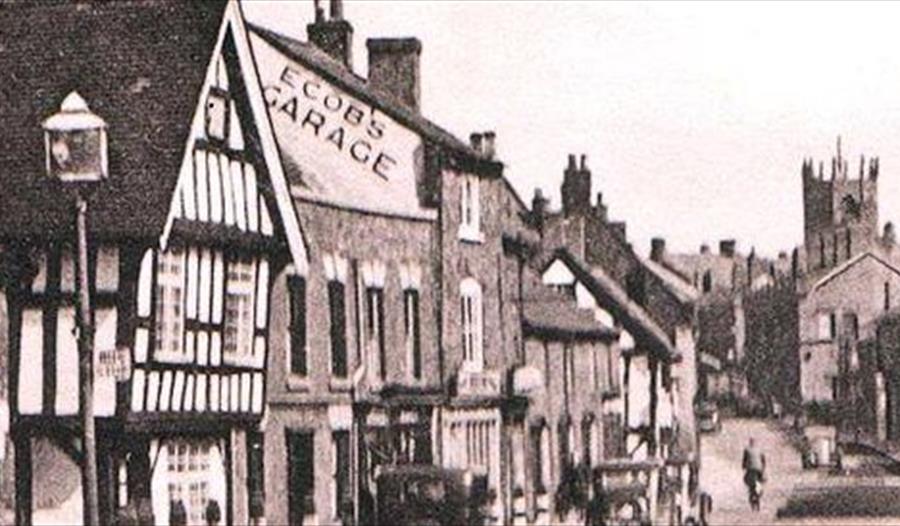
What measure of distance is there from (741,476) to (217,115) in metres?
31.5

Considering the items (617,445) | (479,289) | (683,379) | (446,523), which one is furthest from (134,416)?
(683,379)

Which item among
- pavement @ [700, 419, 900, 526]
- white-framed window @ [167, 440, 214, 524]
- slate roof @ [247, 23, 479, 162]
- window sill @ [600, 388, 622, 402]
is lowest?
pavement @ [700, 419, 900, 526]

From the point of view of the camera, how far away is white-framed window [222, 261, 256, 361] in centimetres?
2214

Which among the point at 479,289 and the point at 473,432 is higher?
the point at 479,289

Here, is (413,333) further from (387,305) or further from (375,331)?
(375,331)

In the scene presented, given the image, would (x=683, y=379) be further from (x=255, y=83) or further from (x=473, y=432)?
(x=255, y=83)

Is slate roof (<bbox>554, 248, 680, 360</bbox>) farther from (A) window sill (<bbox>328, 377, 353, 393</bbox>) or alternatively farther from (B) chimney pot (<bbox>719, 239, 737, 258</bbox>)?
(B) chimney pot (<bbox>719, 239, 737, 258</bbox>)

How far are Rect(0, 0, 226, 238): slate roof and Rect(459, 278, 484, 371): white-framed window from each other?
35.2 feet

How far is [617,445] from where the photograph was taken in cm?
4144

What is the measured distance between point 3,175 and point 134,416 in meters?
2.85

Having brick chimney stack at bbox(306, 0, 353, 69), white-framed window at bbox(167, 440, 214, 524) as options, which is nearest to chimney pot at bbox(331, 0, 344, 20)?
brick chimney stack at bbox(306, 0, 353, 69)

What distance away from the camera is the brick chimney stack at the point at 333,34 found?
31438 mm

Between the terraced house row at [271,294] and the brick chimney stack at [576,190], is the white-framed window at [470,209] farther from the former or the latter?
the brick chimney stack at [576,190]

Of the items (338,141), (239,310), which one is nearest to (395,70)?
(338,141)
